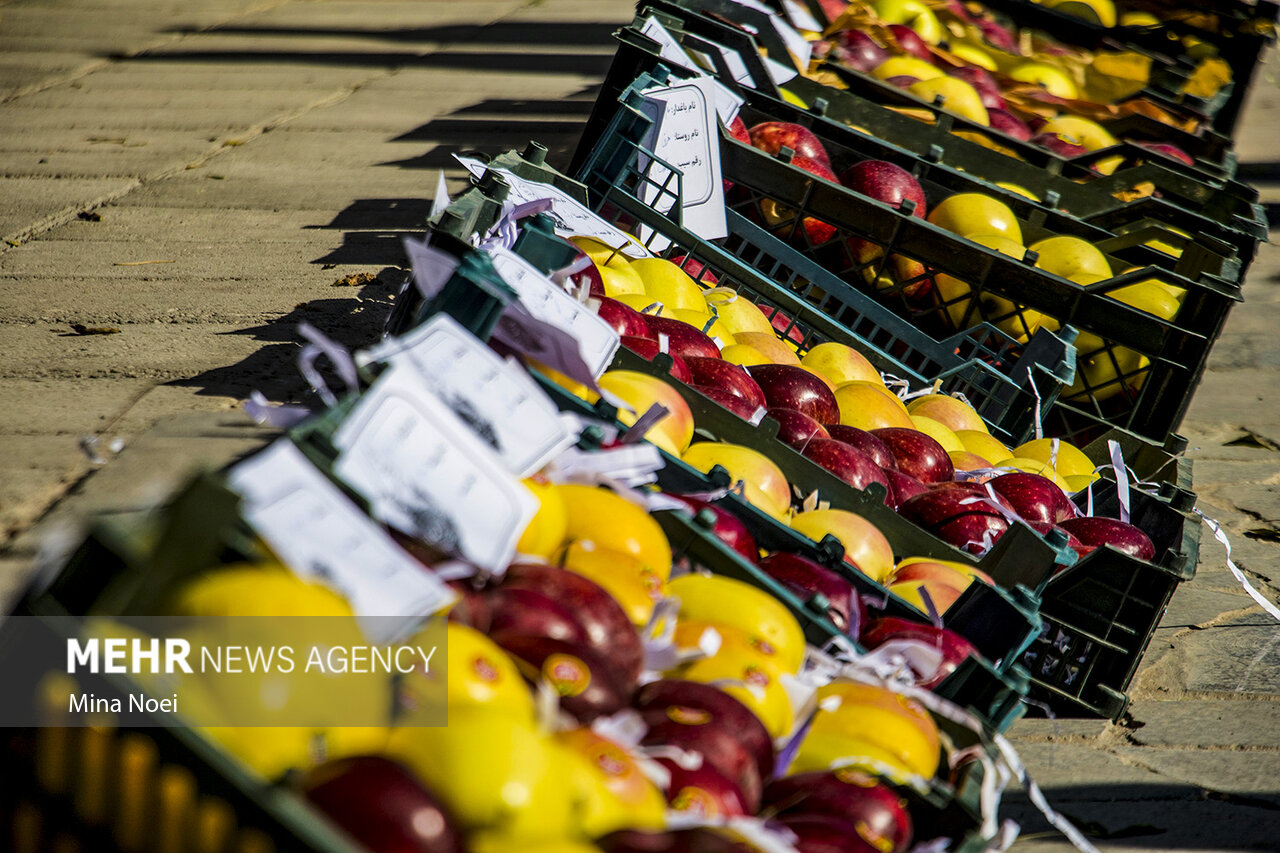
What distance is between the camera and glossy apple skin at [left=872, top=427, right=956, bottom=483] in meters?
→ 2.45

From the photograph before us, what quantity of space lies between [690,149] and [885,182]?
2.60 feet

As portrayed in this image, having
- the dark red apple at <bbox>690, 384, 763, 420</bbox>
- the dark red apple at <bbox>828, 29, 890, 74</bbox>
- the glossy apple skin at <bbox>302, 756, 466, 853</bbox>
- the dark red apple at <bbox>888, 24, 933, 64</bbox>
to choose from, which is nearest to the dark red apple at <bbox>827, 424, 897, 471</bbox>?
the dark red apple at <bbox>690, 384, 763, 420</bbox>

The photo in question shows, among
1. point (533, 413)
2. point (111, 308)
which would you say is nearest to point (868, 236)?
point (533, 413)

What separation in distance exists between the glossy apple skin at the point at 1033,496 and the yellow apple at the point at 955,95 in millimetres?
2413

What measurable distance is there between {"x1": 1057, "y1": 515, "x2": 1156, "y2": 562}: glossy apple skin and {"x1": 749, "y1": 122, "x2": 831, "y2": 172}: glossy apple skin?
5.19 ft

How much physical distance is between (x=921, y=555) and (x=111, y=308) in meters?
2.47

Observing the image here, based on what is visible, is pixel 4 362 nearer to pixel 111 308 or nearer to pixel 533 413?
pixel 111 308

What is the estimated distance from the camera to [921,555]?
83.4 inches

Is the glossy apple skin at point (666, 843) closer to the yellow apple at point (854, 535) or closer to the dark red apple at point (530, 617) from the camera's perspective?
the dark red apple at point (530, 617)

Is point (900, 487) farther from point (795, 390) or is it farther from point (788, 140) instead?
point (788, 140)

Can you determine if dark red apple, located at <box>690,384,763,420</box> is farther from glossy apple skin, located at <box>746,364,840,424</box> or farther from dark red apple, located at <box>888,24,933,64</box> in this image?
dark red apple, located at <box>888,24,933,64</box>

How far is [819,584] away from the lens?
173cm

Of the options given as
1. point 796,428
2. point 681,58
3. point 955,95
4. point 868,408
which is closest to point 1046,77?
point 955,95

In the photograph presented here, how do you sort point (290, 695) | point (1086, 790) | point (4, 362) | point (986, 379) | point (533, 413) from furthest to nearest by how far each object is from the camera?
point (986, 379), point (4, 362), point (1086, 790), point (533, 413), point (290, 695)
